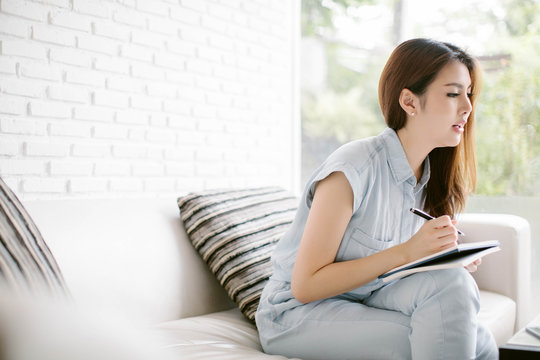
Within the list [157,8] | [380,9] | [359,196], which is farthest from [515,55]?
[359,196]

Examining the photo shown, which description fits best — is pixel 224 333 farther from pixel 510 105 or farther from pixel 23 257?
pixel 510 105

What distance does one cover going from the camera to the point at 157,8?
8.80ft

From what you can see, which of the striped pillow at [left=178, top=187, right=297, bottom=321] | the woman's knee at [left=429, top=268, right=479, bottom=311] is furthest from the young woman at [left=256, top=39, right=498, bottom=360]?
the striped pillow at [left=178, top=187, right=297, bottom=321]

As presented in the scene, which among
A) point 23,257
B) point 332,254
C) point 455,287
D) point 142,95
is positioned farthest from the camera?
point 142,95

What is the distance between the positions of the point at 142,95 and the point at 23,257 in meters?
1.94

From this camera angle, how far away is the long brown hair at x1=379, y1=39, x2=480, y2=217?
5.08 feet

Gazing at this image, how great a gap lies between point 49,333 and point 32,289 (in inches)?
7.6

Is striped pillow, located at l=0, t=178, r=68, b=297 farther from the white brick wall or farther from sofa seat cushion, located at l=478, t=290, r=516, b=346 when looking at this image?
sofa seat cushion, located at l=478, t=290, r=516, b=346

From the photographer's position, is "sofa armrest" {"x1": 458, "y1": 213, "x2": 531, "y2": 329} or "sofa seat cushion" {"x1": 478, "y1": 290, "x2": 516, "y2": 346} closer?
"sofa seat cushion" {"x1": 478, "y1": 290, "x2": 516, "y2": 346}

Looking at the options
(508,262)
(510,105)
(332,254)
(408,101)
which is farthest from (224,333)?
(510,105)

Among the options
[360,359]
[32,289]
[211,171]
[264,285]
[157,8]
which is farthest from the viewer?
[211,171]

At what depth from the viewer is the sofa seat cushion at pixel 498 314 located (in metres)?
1.79

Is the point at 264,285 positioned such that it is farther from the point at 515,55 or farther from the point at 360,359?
the point at 515,55

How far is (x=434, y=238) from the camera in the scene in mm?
1310
